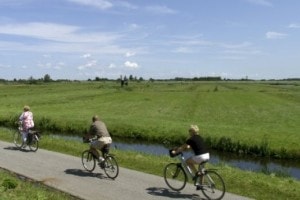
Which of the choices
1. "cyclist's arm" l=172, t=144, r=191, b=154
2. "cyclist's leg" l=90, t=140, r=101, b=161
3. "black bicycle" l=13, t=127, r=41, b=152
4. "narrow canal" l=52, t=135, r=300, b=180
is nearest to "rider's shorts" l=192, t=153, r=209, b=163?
"cyclist's arm" l=172, t=144, r=191, b=154

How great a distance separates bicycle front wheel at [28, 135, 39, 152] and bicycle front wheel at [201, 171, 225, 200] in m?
12.8

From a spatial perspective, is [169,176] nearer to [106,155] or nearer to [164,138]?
[106,155]

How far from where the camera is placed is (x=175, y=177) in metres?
15.3

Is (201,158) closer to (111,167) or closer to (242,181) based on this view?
(242,181)

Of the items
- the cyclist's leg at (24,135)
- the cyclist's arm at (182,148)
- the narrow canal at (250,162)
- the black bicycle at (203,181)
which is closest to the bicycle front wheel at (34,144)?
the cyclist's leg at (24,135)

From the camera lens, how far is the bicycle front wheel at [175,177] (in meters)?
15.1

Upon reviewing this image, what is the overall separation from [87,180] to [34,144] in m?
8.92

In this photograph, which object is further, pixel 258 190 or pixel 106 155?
pixel 106 155

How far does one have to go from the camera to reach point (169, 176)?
15586mm

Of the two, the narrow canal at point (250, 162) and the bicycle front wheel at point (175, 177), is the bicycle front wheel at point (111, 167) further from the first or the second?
the narrow canal at point (250, 162)

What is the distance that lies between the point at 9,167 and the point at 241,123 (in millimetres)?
28672

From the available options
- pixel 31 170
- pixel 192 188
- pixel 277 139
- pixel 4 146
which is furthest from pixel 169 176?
pixel 277 139

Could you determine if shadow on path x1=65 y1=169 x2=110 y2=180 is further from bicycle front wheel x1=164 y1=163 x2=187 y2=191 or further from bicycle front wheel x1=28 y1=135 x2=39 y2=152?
bicycle front wheel x1=28 y1=135 x2=39 y2=152

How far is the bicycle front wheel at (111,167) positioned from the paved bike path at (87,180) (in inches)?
7.6
